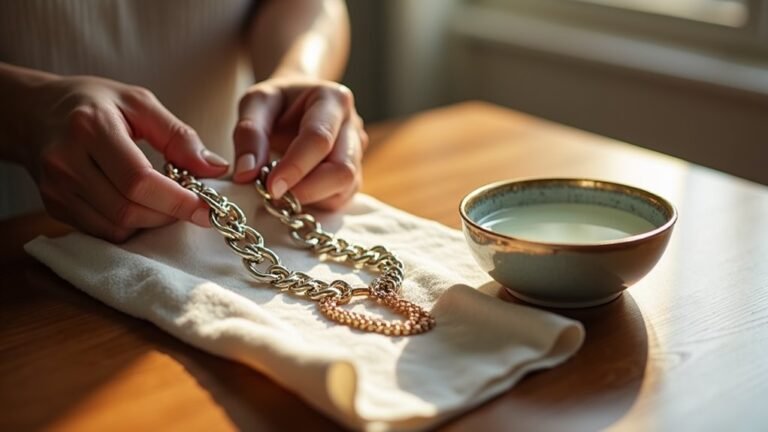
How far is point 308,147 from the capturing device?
34.0 inches

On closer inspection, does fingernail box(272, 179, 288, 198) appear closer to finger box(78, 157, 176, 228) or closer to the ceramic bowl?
finger box(78, 157, 176, 228)

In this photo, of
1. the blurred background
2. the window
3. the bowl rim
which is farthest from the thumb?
the window

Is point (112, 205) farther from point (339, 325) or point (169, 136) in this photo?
point (339, 325)

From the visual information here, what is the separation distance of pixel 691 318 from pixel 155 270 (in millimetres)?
393

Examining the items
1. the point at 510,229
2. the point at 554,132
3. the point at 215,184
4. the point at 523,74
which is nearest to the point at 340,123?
the point at 215,184

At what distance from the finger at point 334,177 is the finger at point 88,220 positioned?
15cm

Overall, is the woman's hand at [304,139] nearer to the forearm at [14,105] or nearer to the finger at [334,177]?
the finger at [334,177]

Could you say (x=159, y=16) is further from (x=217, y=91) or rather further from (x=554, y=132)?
(x=554, y=132)

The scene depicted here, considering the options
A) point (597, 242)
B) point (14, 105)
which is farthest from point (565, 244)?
point (14, 105)

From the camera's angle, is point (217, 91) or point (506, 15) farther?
point (506, 15)

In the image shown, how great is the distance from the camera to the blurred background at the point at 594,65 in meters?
1.62

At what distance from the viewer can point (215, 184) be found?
2.79 feet

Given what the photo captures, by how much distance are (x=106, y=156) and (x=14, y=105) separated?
155mm

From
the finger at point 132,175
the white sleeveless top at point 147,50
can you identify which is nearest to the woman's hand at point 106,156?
the finger at point 132,175
